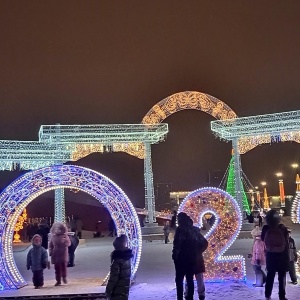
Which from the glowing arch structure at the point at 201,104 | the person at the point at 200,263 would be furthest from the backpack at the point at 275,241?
the glowing arch structure at the point at 201,104

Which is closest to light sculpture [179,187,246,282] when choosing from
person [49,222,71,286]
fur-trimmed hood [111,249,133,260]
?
person [49,222,71,286]

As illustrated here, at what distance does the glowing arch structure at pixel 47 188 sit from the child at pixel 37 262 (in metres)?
0.37

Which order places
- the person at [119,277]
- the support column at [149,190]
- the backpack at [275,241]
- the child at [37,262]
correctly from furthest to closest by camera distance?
1. the support column at [149,190]
2. the child at [37,262]
3. the backpack at [275,241]
4. the person at [119,277]

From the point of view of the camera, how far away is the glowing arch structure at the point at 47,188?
9.98m

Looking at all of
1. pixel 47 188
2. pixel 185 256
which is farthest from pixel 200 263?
pixel 47 188

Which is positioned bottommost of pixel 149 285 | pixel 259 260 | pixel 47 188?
pixel 149 285

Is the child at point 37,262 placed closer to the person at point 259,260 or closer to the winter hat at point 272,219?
the person at point 259,260

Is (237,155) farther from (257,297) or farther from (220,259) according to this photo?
(257,297)

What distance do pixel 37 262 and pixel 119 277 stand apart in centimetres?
462

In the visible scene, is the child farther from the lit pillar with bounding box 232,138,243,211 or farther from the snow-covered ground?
the lit pillar with bounding box 232,138,243,211

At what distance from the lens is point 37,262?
9.97 m

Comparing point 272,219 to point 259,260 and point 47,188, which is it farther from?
point 47,188

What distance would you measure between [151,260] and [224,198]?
5231 millimetres

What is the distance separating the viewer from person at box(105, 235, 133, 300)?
576cm
